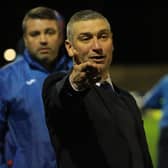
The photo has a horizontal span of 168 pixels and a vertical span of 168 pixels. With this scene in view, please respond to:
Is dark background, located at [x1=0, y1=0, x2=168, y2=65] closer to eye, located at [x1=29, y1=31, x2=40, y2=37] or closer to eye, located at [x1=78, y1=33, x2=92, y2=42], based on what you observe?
eye, located at [x1=29, y1=31, x2=40, y2=37]

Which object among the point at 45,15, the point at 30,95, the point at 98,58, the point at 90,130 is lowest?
the point at 30,95

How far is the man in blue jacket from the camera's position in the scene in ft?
12.6

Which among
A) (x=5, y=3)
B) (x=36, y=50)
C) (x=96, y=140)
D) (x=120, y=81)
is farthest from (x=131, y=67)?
(x=96, y=140)

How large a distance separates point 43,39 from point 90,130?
1.36 metres

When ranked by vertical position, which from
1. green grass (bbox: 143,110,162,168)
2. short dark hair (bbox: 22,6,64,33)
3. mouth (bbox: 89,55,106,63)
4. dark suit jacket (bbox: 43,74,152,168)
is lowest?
green grass (bbox: 143,110,162,168)

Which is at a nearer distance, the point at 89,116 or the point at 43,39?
the point at 89,116

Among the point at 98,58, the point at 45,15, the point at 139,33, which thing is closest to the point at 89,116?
the point at 98,58

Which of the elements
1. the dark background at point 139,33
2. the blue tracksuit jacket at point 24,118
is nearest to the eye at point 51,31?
the blue tracksuit jacket at point 24,118

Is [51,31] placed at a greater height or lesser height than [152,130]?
greater

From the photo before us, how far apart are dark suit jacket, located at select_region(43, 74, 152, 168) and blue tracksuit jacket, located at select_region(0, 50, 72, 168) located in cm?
96

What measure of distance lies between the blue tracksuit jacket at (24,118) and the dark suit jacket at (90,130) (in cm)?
96

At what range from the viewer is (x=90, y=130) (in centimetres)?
281

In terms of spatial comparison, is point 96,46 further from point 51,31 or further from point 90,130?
point 51,31

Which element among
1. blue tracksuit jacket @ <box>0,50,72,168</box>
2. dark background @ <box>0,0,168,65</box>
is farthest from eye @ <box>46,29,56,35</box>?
dark background @ <box>0,0,168,65</box>
